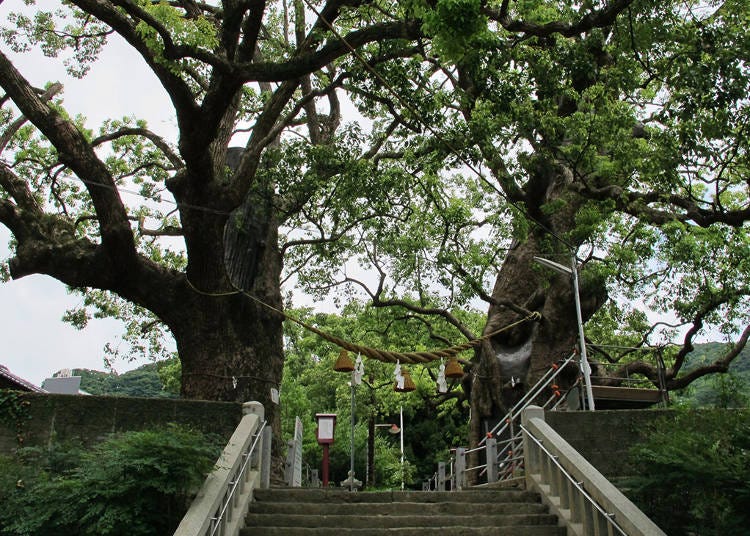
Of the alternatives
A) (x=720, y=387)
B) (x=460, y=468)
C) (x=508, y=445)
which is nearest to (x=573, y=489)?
(x=508, y=445)

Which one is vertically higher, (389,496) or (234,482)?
→ (234,482)

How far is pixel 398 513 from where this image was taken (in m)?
7.52

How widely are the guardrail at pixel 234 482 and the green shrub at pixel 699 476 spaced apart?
3.97 m

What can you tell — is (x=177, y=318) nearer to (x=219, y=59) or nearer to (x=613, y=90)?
(x=219, y=59)

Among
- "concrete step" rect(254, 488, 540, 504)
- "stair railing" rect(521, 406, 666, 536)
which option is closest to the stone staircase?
"concrete step" rect(254, 488, 540, 504)

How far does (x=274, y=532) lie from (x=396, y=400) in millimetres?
20721

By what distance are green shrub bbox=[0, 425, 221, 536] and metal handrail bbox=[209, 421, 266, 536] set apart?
325 mm

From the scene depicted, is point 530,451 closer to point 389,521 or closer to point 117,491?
point 389,521

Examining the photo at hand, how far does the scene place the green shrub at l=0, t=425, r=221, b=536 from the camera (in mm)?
5543

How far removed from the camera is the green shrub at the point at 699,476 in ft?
18.9


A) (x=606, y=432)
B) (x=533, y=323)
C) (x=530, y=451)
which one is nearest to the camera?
(x=606, y=432)

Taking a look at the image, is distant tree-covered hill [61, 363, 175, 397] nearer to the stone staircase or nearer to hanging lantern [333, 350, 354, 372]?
hanging lantern [333, 350, 354, 372]

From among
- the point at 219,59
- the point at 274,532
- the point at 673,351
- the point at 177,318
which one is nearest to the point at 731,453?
the point at 274,532

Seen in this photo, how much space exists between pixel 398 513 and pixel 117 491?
3.21 metres
